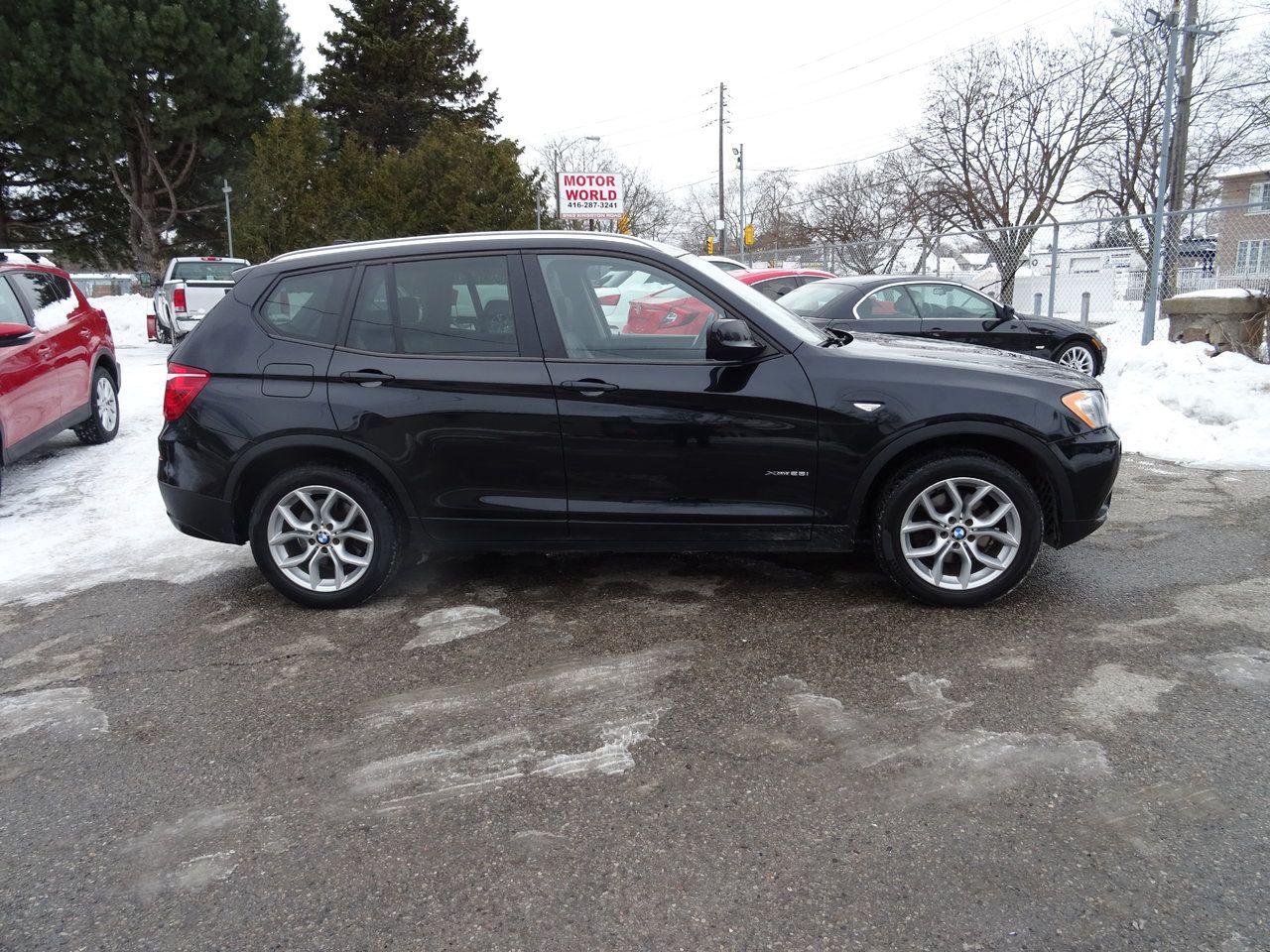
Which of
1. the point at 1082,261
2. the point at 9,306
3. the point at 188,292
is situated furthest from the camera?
the point at 1082,261

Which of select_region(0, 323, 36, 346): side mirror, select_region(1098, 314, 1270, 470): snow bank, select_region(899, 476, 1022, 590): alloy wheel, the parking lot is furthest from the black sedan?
select_region(0, 323, 36, 346): side mirror

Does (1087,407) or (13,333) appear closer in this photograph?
(1087,407)

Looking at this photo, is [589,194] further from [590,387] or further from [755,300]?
[590,387]

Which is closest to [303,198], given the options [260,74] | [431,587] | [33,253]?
[260,74]

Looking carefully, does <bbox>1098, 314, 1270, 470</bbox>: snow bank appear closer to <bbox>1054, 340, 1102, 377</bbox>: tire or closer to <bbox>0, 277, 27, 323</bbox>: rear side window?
<bbox>1054, 340, 1102, 377</bbox>: tire

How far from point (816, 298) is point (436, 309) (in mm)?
6303

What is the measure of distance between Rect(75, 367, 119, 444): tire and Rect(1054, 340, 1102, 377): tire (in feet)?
34.4

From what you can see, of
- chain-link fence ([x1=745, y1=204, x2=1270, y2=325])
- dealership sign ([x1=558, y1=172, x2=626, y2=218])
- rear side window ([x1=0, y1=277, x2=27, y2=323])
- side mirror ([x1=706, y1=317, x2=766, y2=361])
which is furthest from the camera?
dealership sign ([x1=558, y1=172, x2=626, y2=218])

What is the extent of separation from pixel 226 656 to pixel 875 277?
792cm

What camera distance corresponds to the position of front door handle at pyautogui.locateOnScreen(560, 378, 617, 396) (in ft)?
13.8

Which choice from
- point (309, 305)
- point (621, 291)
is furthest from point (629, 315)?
point (309, 305)

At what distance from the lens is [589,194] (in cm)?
2756

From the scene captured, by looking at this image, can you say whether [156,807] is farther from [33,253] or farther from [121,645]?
[33,253]

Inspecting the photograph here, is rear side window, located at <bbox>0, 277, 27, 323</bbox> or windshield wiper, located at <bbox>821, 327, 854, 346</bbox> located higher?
rear side window, located at <bbox>0, 277, 27, 323</bbox>
